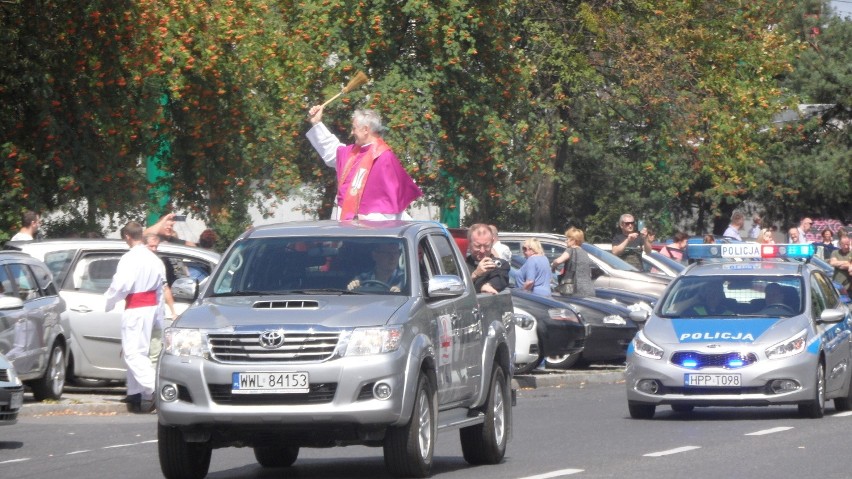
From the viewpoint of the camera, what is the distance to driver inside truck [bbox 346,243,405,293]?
36.2 feet


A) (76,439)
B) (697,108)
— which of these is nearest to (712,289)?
(76,439)

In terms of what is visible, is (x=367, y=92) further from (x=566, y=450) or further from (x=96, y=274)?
(x=566, y=450)

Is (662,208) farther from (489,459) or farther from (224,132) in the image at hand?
(489,459)

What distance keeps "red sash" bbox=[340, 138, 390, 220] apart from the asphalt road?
1.87 meters

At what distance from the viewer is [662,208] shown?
56906 millimetres

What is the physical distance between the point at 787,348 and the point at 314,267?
253 inches

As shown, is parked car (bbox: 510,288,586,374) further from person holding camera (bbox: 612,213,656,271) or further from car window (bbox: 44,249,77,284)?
person holding camera (bbox: 612,213,656,271)

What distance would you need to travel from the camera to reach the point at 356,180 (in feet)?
45.0

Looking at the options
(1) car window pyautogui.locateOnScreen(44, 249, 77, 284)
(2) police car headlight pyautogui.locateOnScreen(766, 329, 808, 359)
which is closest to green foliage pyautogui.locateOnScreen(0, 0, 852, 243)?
(1) car window pyautogui.locateOnScreen(44, 249, 77, 284)

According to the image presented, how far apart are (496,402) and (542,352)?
9.58 meters

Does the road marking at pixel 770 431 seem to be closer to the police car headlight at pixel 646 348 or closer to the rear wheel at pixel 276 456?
the police car headlight at pixel 646 348

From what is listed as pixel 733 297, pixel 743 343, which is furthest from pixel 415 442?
pixel 733 297

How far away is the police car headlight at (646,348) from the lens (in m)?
16.3

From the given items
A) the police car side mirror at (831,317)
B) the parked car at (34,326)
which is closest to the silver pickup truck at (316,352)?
the parked car at (34,326)
